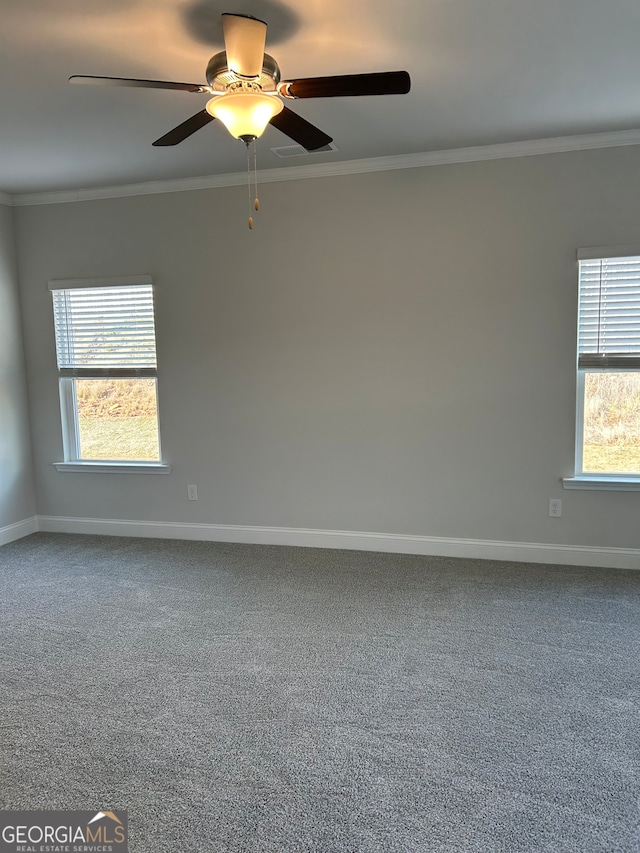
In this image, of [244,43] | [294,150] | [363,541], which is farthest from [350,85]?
[363,541]

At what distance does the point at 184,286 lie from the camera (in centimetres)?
458

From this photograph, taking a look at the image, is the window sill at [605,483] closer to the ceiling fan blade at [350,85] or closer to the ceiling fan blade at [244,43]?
the ceiling fan blade at [350,85]

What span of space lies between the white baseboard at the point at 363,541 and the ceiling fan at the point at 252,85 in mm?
2869

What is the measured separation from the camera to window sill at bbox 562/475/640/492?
12.6 feet

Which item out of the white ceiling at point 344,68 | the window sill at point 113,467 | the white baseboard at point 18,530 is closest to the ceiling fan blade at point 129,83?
the white ceiling at point 344,68

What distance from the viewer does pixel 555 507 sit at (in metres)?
4.01

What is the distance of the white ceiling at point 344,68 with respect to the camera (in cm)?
222

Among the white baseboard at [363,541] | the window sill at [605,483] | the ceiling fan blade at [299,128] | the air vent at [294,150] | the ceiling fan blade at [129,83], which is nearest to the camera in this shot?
the ceiling fan blade at [129,83]

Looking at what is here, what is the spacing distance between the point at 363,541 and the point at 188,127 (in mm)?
2956

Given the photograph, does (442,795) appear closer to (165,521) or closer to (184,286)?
(165,521)

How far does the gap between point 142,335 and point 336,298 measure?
5.20 ft

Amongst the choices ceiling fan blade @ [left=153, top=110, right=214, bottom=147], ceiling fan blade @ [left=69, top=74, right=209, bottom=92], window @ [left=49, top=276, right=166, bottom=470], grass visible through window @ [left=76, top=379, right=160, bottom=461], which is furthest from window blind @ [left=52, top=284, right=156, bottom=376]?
ceiling fan blade @ [left=69, top=74, right=209, bottom=92]

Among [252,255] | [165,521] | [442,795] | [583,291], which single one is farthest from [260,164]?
[442,795]

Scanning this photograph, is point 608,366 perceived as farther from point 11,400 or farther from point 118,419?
point 11,400
